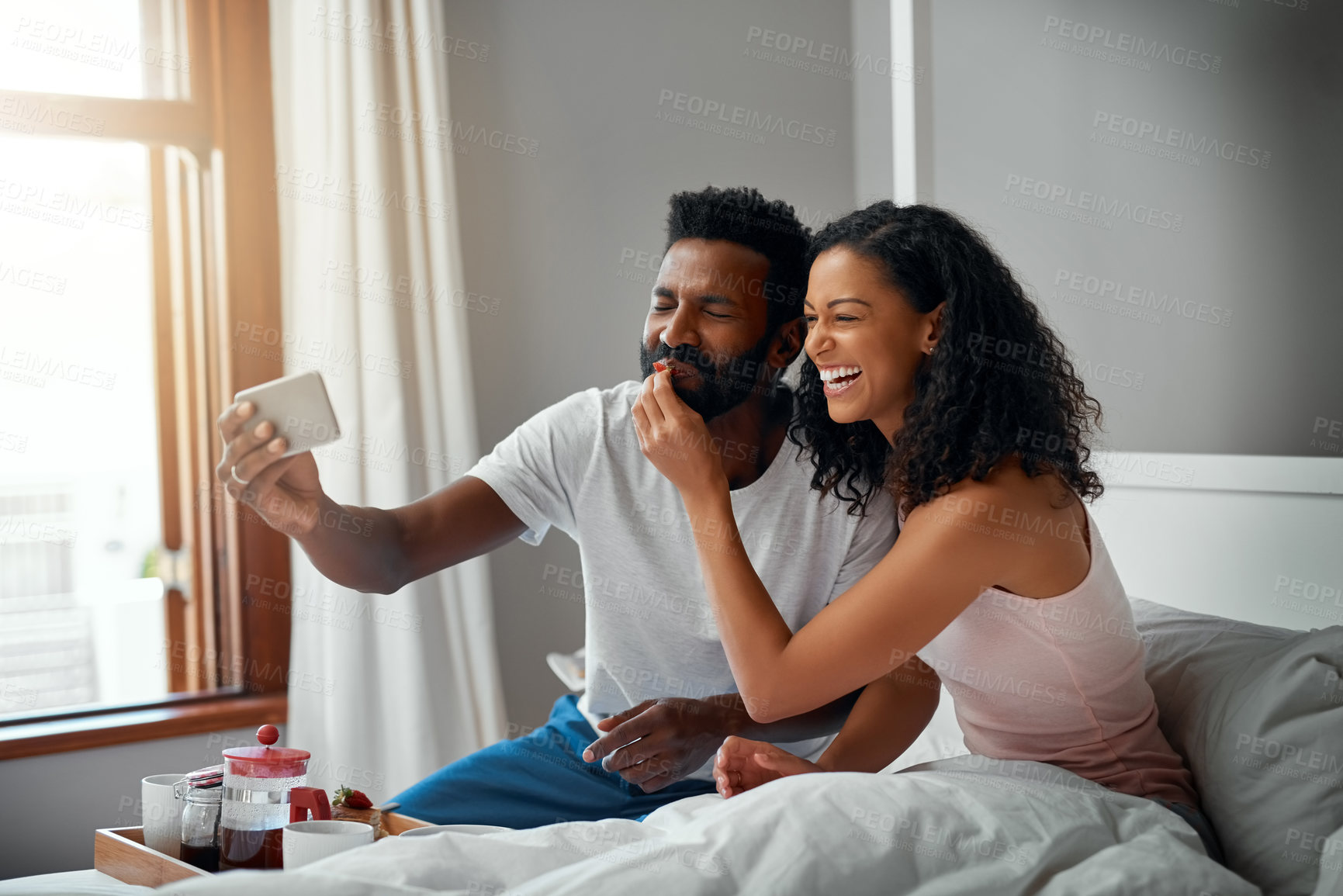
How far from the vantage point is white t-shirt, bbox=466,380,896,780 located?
152 centimetres

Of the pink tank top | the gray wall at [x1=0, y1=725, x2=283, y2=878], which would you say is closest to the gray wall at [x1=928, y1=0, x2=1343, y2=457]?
the pink tank top

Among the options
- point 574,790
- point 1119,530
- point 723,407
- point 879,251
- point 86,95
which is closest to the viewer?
point 879,251

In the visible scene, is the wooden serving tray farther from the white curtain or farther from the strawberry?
the white curtain

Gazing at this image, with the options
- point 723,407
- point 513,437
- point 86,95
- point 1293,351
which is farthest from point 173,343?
point 1293,351

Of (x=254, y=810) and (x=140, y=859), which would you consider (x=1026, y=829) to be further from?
(x=140, y=859)

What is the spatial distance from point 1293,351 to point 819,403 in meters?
0.66

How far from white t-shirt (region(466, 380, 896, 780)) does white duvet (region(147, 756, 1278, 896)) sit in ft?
1.72

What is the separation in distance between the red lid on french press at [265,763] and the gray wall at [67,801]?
1.17 meters

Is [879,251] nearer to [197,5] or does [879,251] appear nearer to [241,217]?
[241,217]

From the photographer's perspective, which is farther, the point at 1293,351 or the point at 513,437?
the point at 513,437

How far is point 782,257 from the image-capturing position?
1630mm

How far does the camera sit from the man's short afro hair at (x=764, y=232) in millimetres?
1604

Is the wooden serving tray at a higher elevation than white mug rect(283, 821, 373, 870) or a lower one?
lower

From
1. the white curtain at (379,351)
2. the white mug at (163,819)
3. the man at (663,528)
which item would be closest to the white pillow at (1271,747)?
the man at (663,528)
